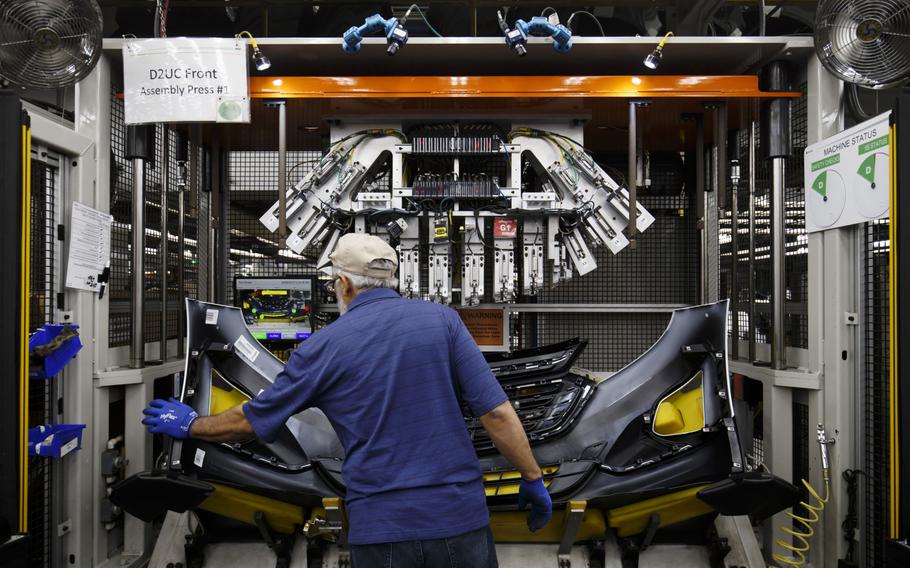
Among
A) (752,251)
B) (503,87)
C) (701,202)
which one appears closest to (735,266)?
(752,251)

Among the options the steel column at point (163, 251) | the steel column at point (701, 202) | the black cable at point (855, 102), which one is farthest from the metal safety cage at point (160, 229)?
the black cable at point (855, 102)

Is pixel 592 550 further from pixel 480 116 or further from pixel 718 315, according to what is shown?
pixel 480 116

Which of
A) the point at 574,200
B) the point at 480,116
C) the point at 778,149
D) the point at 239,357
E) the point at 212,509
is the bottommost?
the point at 212,509

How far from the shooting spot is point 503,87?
11.1 feet

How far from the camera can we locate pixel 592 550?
9.66ft

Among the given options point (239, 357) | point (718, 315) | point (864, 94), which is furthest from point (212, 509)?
point (864, 94)

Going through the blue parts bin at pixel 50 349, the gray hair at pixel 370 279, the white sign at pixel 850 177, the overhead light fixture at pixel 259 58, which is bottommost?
the blue parts bin at pixel 50 349

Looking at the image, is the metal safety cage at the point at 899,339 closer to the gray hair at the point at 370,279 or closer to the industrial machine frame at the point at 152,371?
the industrial machine frame at the point at 152,371

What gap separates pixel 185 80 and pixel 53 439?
5.85 feet

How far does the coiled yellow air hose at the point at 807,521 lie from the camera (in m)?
2.96

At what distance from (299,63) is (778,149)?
2.58 m

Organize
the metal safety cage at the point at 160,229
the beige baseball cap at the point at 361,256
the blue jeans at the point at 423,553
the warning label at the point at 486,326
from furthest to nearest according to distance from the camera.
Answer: the warning label at the point at 486,326 → the metal safety cage at the point at 160,229 → the beige baseball cap at the point at 361,256 → the blue jeans at the point at 423,553

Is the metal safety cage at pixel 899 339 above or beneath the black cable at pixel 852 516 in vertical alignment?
above

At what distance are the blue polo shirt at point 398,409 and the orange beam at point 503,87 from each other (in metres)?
1.77
